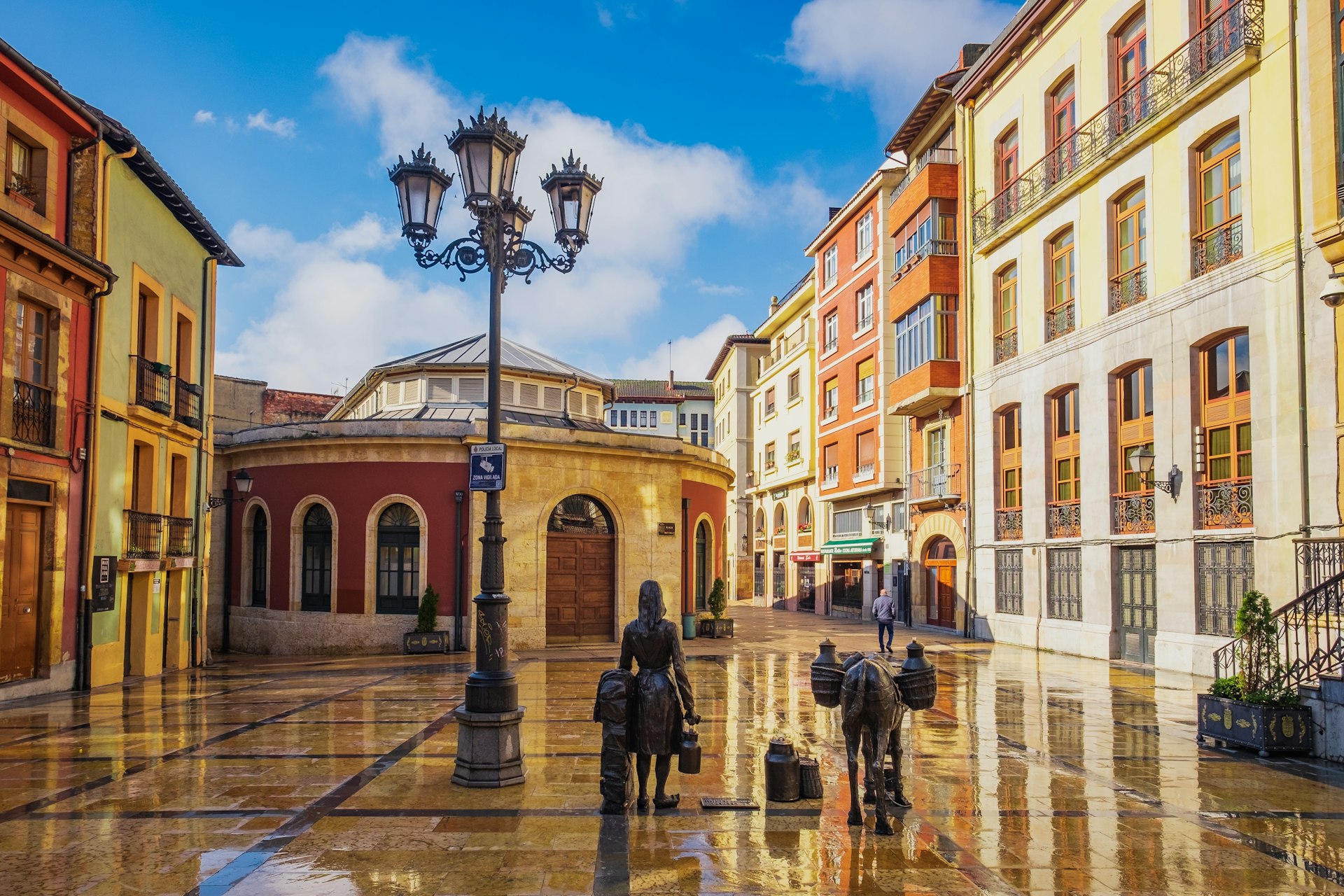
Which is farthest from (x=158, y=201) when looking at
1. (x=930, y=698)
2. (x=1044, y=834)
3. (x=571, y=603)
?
(x=1044, y=834)

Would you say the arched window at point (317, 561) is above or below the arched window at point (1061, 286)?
below

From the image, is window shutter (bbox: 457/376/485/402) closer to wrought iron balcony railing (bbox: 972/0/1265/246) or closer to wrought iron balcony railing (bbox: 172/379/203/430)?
wrought iron balcony railing (bbox: 172/379/203/430)

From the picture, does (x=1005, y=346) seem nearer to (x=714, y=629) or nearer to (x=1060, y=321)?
(x=1060, y=321)

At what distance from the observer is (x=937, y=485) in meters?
29.6

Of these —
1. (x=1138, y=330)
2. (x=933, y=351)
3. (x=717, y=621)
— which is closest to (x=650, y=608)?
(x=1138, y=330)

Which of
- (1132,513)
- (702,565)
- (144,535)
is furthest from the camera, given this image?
(702,565)

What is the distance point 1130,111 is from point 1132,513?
8.45 metres

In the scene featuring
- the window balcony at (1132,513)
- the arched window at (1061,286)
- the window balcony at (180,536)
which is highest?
the arched window at (1061,286)

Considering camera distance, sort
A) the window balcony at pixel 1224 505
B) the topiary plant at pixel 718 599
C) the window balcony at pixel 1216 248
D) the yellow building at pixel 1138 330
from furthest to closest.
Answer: the topiary plant at pixel 718 599 → the window balcony at pixel 1216 248 → the window balcony at pixel 1224 505 → the yellow building at pixel 1138 330

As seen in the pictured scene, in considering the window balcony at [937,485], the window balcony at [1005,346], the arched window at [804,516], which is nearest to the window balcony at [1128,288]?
the window balcony at [1005,346]

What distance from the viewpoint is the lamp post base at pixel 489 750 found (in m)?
8.36

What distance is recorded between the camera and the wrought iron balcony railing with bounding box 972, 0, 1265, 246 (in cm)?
1686

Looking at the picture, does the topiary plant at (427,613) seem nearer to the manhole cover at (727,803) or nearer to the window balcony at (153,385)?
the window balcony at (153,385)

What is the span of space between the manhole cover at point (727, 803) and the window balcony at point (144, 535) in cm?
1307
